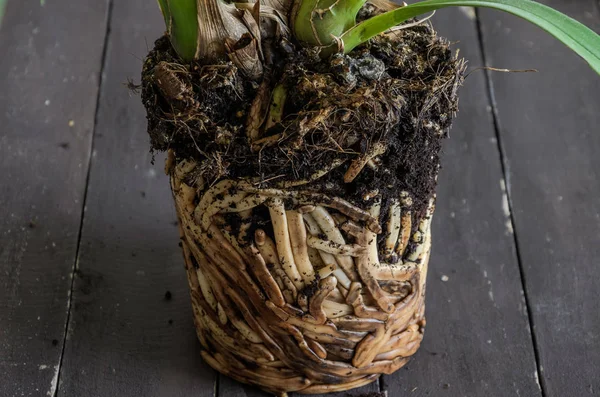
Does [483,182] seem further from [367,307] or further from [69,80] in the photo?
[69,80]

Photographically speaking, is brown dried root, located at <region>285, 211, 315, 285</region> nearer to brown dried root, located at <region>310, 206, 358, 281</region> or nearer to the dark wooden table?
brown dried root, located at <region>310, 206, 358, 281</region>

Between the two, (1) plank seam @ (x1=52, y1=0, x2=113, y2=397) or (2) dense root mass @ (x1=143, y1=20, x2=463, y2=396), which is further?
(1) plank seam @ (x1=52, y1=0, x2=113, y2=397)

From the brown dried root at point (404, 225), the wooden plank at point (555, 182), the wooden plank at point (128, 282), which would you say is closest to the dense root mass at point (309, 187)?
the brown dried root at point (404, 225)

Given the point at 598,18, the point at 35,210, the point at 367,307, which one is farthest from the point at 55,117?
the point at 598,18

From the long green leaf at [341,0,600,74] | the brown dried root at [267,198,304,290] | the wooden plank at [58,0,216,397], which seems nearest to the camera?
the long green leaf at [341,0,600,74]

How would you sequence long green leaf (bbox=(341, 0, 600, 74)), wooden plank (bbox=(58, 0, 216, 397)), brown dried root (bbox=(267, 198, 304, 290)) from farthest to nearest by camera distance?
wooden plank (bbox=(58, 0, 216, 397)), brown dried root (bbox=(267, 198, 304, 290)), long green leaf (bbox=(341, 0, 600, 74))

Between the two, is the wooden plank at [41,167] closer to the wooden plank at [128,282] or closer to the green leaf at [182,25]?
the wooden plank at [128,282]

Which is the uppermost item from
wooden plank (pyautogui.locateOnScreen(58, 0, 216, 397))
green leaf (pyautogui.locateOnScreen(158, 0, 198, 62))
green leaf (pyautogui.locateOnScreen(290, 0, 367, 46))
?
green leaf (pyautogui.locateOnScreen(290, 0, 367, 46))

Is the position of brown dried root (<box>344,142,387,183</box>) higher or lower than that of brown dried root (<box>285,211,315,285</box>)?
higher

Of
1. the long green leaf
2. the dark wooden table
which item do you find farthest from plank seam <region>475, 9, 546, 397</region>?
the long green leaf
